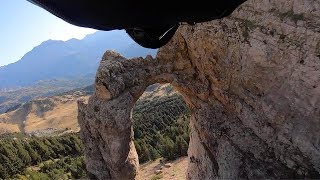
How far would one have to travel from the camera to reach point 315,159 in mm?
14406

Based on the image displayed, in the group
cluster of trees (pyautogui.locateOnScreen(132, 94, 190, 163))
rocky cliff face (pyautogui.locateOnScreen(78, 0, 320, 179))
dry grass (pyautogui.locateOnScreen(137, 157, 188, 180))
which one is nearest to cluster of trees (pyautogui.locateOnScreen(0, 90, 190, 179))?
cluster of trees (pyautogui.locateOnScreen(132, 94, 190, 163))

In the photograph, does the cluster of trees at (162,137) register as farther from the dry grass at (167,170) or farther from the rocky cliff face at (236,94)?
the rocky cliff face at (236,94)

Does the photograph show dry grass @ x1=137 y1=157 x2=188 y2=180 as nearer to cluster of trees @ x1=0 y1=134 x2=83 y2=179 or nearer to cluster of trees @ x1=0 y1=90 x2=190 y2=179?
cluster of trees @ x1=0 y1=90 x2=190 y2=179

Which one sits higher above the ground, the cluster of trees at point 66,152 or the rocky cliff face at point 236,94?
the rocky cliff face at point 236,94

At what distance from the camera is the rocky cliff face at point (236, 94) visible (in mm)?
14648

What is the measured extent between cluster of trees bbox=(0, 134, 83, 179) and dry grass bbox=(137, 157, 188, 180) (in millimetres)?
14689

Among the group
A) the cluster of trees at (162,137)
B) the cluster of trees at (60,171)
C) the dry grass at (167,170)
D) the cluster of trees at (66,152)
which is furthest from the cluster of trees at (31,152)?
the dry grass at (167,170)

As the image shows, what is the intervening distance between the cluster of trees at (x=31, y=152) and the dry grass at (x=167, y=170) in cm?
1469

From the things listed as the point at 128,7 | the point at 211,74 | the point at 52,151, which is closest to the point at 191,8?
the point at 128,7


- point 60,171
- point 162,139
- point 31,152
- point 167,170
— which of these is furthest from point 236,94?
point 31,152

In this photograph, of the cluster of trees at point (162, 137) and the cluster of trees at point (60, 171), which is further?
the cluster of trees at point (162, 137)

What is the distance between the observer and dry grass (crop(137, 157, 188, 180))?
112ft

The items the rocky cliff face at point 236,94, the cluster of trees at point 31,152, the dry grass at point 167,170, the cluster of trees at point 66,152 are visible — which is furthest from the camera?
the cluster of trees at point 31,152

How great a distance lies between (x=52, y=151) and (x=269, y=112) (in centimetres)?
4212
